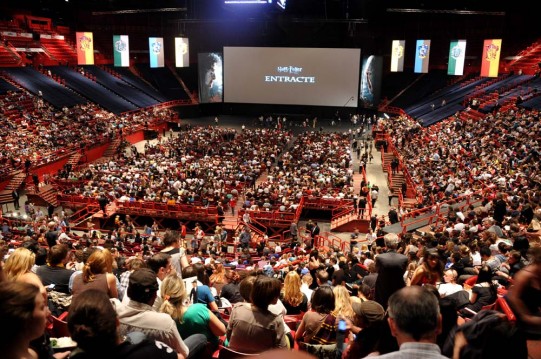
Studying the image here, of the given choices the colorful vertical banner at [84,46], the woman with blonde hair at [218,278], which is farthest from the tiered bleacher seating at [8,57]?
the woman with blonde hair at [218,278]

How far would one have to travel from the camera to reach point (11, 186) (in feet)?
76.0

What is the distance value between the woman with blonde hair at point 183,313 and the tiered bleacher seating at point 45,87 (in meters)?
32.9

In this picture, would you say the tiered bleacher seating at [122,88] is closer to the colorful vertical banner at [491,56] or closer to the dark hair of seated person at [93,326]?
the colorful vertical banner at [491,56]

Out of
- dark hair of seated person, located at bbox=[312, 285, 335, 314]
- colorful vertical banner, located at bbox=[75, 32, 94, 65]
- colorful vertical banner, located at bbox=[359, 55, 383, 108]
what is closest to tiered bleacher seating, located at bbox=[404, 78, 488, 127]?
colorful vertical banner, located at bbox=[359, 55, 383, 108]

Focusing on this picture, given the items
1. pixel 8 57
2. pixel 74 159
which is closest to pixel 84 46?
pixel 8 57

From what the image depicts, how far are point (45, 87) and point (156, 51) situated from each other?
12.1m

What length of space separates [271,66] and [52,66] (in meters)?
20.1

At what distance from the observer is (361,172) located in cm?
2686

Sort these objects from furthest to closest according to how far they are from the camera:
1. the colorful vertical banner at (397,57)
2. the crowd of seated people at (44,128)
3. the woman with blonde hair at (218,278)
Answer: the colorful vertical banner at (397,57), the crowd of seated people at (44,128), the woman with blonde hair at (218,278)

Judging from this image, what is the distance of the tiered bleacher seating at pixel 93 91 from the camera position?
38000 mm

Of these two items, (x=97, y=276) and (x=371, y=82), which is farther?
(x=371, y=82)

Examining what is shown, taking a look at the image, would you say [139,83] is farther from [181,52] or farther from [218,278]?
[218,278]

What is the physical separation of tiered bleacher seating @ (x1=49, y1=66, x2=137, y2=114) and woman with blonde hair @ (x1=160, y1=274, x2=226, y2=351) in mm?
35998

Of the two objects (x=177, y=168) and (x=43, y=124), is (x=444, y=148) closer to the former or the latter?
(x=177, y=168)
